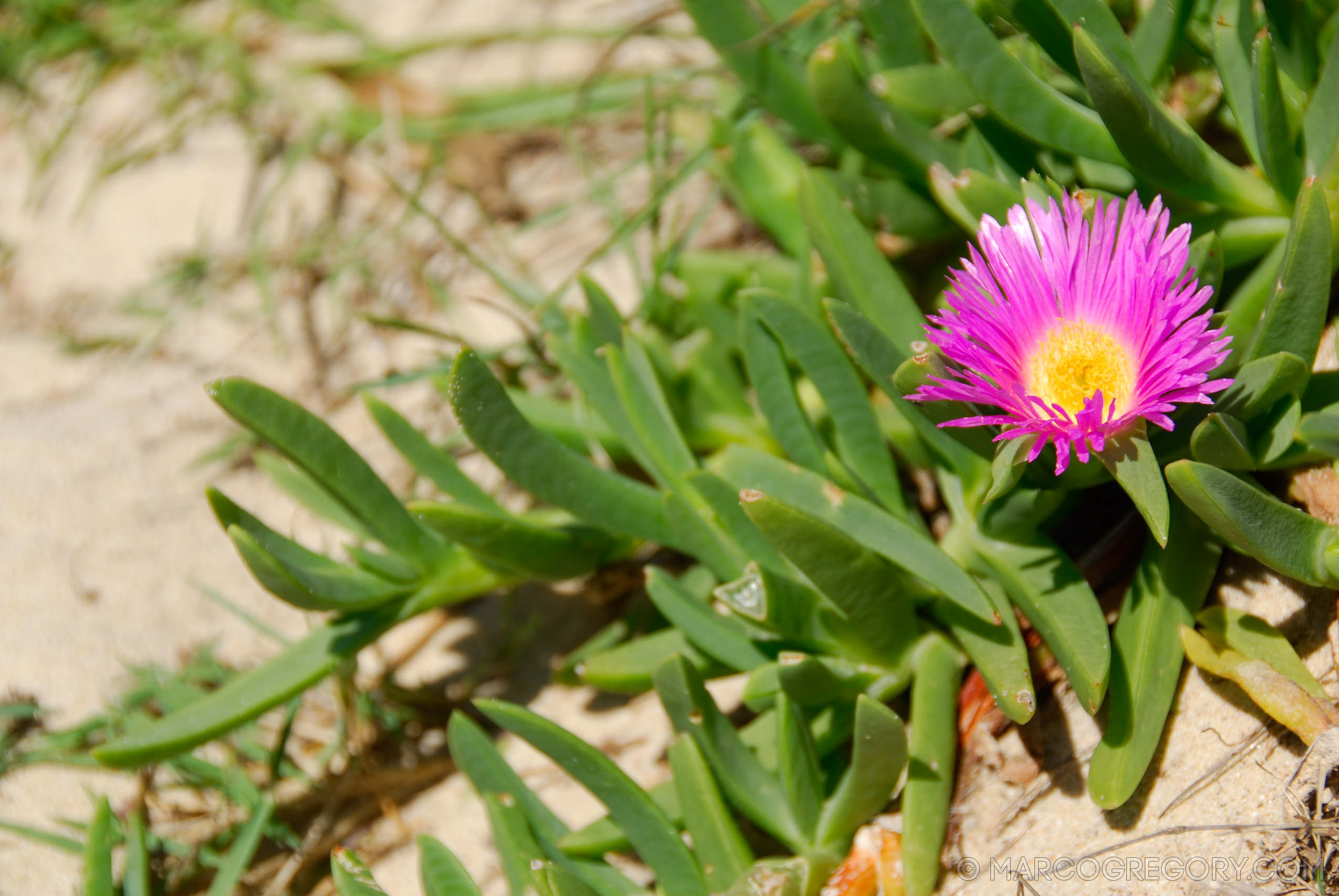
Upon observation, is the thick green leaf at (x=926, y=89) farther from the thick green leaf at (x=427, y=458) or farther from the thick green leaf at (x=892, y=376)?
the thick green leaf at (x=427, y=458)

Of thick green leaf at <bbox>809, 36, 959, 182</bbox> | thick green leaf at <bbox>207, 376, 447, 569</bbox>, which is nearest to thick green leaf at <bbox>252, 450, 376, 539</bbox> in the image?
thick green leaf at <bbox>207, 376, 447, 569</bbox>

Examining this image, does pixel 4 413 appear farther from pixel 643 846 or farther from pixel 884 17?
pixel 884 17

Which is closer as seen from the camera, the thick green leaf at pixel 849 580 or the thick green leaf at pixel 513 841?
the thick green leaf at pixel 849 580

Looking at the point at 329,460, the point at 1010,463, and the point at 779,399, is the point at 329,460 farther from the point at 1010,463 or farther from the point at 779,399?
the point at 1010,463

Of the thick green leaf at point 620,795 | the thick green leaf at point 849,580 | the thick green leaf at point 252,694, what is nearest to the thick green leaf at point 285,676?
the thick green leaf at point 252,694

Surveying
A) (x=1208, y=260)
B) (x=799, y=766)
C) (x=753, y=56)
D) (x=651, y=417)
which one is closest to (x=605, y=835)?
(x=799, y=766)

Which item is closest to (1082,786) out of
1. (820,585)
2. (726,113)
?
(820,585)

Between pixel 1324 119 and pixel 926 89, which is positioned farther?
pixel 926 89
